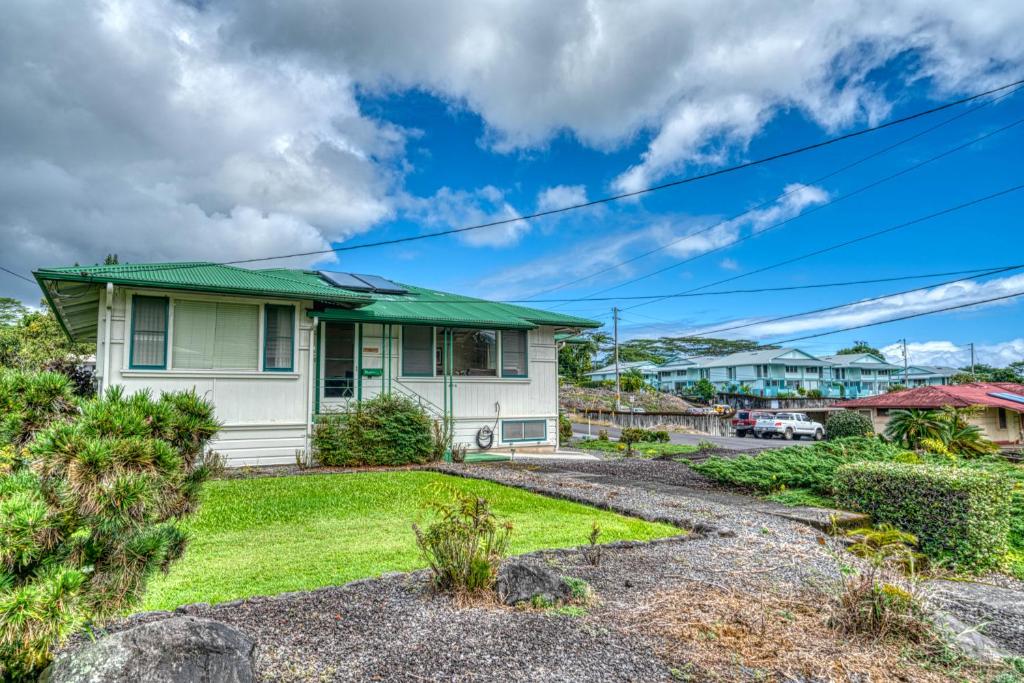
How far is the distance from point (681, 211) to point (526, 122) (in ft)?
38.3

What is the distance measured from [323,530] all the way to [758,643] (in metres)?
4.70

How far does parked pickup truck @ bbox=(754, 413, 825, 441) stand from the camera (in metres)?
30.6

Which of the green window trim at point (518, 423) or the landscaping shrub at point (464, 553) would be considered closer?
the landscaping shrub at point (464, 553)

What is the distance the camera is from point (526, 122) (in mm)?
15711

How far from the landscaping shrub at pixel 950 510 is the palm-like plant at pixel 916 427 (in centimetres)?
590

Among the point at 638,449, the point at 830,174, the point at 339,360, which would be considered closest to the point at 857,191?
the point at 830,174

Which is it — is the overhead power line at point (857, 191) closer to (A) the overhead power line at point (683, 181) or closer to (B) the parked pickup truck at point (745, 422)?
(A) the overhead power line at point (683, 181)

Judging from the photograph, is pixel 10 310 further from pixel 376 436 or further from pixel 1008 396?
pixel 1008 396

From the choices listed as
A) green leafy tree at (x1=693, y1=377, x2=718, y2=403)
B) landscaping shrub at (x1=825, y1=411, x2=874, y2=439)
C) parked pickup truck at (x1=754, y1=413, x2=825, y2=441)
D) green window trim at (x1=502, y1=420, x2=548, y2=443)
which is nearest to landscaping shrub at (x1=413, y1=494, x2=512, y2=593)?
green window trim at (x1=502, y1=420, x2=548, y2=443)

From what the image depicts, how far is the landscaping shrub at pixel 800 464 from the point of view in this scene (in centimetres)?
927

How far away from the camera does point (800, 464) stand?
387 inches

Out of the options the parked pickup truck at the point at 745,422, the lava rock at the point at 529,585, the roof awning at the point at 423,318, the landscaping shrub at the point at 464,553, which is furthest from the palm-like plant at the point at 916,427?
the parked pickup truck at the point at 745,422

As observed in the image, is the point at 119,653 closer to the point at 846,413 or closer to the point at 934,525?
the point at 934,525

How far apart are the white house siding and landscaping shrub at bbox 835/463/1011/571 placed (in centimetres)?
1052
